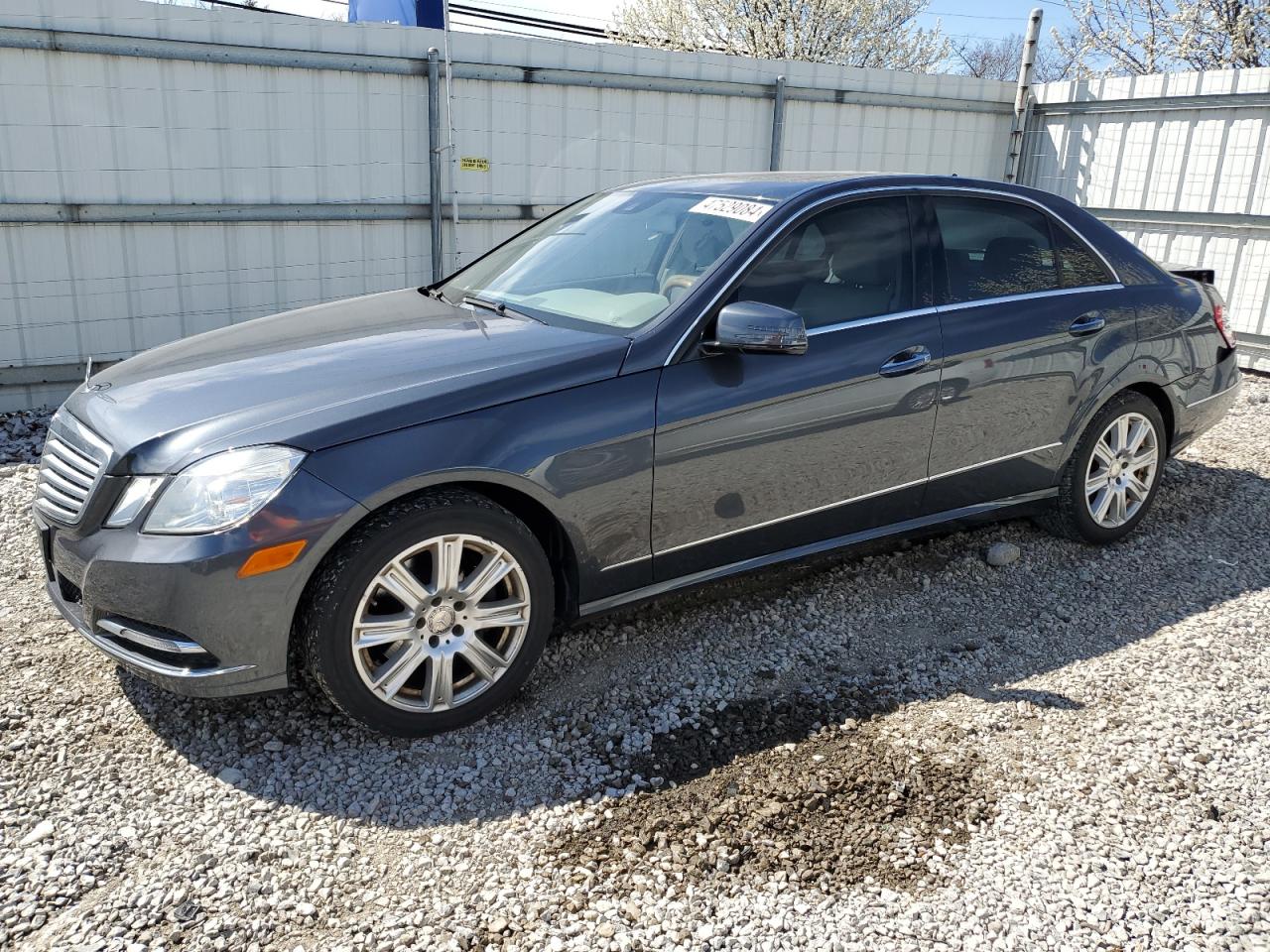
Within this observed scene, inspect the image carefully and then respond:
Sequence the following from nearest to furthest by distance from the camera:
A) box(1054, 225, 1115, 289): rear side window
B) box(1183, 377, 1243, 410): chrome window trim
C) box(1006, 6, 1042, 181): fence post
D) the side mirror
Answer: the side mirror < box(1054, 225, 1115, 289): rear side window < box(1183, 377, 1243, 410): chrome window trim < box(1006, 6, 1042, 181): fence post

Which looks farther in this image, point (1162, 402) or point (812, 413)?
point (1162, 402)

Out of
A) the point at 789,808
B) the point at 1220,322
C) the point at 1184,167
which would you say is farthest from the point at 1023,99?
the point at 789,808

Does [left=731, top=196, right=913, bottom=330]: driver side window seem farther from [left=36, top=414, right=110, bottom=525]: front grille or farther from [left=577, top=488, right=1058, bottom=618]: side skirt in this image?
[left=36, top=414, right=110, bottom=525]: front grille

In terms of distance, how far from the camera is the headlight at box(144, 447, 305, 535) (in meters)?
2.77

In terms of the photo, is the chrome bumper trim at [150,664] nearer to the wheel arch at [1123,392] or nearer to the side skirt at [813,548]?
the side skirt at [813,548]

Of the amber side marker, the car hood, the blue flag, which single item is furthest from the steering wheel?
the blue flag

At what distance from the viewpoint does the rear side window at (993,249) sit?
4090 millimetres

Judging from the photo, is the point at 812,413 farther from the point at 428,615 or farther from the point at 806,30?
the point at 806,30

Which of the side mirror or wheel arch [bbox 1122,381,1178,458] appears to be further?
wheel arch [bbox 1122,381,1178,458]

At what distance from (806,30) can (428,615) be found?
71.7 feet

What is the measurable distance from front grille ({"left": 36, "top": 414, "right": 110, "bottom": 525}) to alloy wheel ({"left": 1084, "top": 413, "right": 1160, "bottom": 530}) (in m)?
3.96

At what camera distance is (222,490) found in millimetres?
2785

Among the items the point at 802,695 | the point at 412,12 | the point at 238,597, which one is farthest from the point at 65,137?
the point at 802,695

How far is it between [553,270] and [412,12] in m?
5.86
